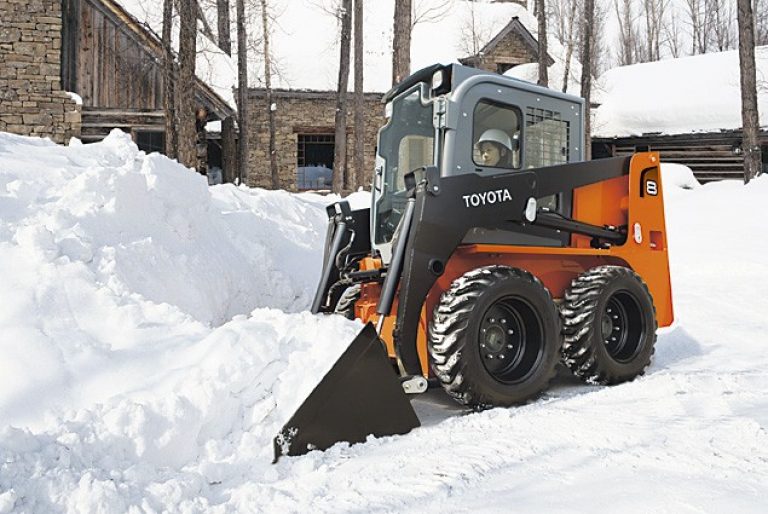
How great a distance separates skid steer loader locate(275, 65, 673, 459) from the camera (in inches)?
170

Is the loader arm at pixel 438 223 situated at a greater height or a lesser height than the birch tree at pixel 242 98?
lesser

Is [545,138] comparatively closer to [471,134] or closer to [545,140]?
[545,140]

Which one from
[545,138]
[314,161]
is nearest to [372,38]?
[314,161]

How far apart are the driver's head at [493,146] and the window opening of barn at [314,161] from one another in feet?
67.6

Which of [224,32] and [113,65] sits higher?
[224,32]

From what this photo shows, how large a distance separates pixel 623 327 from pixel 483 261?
154 cm

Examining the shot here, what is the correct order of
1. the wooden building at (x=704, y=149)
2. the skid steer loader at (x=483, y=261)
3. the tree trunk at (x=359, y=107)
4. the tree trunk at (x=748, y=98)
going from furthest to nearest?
the wooden building at (x=704, y=149)
the tree trunk at (x=359, y=107)
the tree trunk at (x=748, y=98)
the skid steer loader at (x=483, y=261)

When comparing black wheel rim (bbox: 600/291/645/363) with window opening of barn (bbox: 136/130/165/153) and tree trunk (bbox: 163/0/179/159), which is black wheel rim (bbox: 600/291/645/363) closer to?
tree trunk (bbox: 163/0/179/159)

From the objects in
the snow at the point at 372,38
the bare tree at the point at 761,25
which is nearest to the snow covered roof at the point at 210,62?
the snow at the point at 372,38

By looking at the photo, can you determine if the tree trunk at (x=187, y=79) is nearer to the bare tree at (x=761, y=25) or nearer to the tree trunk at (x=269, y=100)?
the tree trunk at (x=269, y=100)

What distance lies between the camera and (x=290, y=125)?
2455cm

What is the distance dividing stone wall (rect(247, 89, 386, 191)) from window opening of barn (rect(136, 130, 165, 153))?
159 inches

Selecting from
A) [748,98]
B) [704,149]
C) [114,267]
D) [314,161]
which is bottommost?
[114,267]

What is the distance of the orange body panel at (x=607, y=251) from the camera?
501cm
